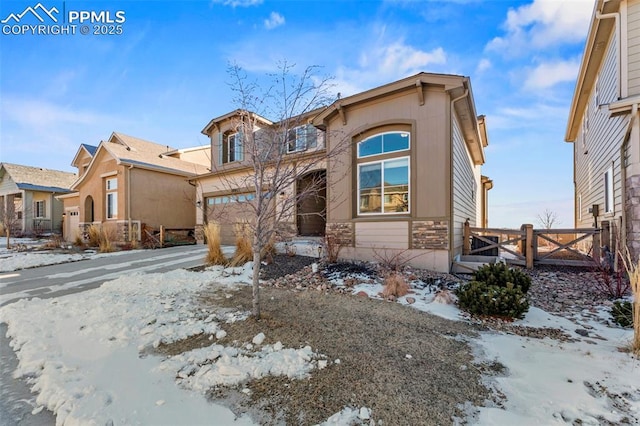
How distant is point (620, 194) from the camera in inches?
255

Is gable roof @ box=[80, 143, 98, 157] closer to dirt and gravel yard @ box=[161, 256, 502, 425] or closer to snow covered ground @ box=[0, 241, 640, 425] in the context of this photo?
snow covered ground @ box=[0, 241, 640, 425]

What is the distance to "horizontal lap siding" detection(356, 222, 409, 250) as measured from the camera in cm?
758

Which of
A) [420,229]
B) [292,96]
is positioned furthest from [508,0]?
[292,96]

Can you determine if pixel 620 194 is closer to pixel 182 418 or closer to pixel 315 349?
pixel 315 349

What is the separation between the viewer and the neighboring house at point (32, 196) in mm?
21125

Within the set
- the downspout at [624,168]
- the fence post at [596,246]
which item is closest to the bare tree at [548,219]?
the fence post at [596,246]

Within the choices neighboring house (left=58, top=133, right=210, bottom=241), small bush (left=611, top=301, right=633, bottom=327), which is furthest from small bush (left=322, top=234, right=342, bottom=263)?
neighboring house (left=58, top=133, right=210, bottom=241)

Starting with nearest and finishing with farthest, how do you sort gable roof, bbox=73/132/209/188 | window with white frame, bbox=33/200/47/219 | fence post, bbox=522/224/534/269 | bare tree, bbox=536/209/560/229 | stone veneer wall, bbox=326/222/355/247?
fence post, bbox=522/224/534/269
stone veneer wall, bbox=326/222/355/247
gable roof, bbox=73/132/209/188
bare tree, bbox=536/209/560/229
window with white frame, bbox=33/200/47/219

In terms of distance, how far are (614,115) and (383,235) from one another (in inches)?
226

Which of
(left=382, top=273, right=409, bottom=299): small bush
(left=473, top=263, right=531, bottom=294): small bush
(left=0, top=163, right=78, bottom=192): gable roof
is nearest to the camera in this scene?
(left=473, top=263, right=531, bottom=294): small bush

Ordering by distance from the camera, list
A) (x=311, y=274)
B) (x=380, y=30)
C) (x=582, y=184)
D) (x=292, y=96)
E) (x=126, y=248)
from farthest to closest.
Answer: (x=126, y=248)
(x=582, y=184)
(x=380, y=30)
(x=311, y=274)
(x=292, y=96)

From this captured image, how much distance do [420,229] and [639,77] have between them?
5729 mm

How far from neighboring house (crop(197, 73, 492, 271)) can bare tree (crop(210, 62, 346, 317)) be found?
1.74 metres

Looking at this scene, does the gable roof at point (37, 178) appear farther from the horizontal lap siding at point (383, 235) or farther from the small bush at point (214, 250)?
the horizontal lap siding at point (383, 235)
